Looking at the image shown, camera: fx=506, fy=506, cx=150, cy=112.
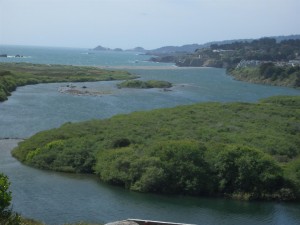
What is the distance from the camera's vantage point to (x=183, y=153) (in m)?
33.7

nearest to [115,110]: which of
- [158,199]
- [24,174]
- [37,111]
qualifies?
[37,111]

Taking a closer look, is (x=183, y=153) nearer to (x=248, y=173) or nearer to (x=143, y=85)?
(x=248, y=173)

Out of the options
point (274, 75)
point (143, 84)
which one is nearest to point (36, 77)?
point (143, 84)

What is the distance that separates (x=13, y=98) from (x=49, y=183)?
41957 millimetres

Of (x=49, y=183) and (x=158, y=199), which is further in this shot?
(x=49, y=183)

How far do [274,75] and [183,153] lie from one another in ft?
314

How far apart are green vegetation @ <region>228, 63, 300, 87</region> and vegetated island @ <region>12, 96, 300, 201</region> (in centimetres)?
6970

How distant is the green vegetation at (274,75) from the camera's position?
119350 mm

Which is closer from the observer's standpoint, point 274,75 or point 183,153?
point 183,153

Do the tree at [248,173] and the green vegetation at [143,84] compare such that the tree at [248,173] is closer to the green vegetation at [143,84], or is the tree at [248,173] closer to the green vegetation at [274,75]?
the green vegetation at [143,84]

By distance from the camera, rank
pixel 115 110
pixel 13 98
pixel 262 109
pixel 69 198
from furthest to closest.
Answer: pixel 13 98 < pixel 115 110 < pixel 262 109 < pixel 69 198

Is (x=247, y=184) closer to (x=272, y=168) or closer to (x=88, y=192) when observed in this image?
(x=272, y=168)

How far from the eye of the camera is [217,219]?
28188 mm

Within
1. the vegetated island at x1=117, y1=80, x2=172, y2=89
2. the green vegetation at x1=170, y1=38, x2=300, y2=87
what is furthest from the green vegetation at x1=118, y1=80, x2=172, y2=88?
the green vegetation at x1=170, y1=38, x2=300, y2=87
